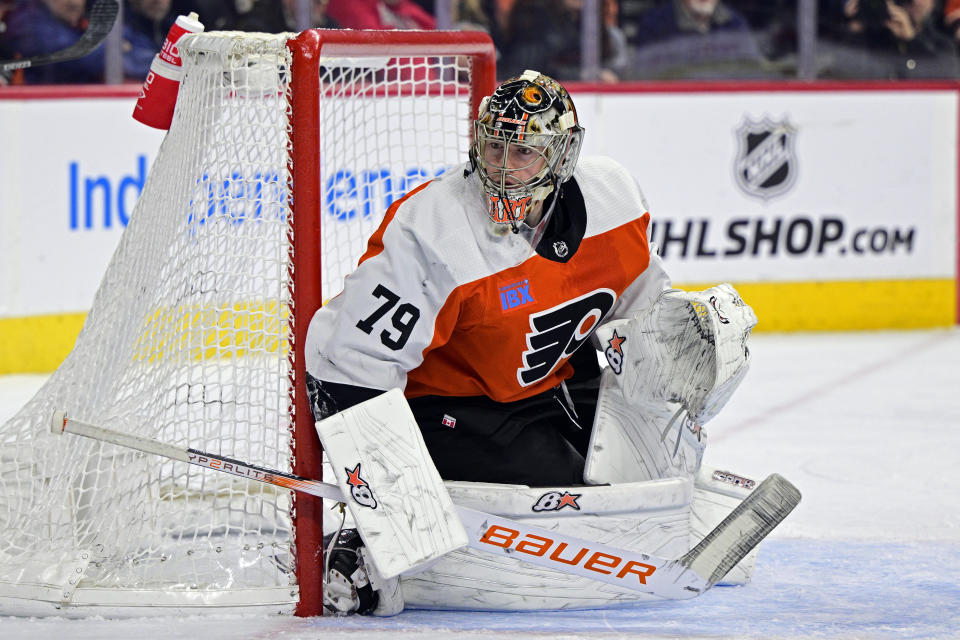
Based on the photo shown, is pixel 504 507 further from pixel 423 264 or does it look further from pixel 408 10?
pixel 408 10

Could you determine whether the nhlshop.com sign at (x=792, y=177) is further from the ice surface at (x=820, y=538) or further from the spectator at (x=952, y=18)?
the ice surface at (x=820, y=538)

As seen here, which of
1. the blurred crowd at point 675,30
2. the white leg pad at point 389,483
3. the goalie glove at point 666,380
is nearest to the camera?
the white leg pad at point 389,483

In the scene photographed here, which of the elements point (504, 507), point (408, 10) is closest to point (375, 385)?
point (504, 507)

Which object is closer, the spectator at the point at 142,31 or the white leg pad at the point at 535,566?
the white leg pad at the point at 535,566

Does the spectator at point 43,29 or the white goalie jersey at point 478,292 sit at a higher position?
the spectator at point 43,29

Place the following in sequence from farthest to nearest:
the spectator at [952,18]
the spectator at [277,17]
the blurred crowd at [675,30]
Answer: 1. the spectator at [952,18]
2. the blurred crowd at [675,30]
3. the spectator at [277,17]


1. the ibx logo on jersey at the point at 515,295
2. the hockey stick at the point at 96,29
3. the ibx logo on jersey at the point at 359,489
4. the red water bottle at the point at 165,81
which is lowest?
the ibx logo on jersey at the point at 359,489

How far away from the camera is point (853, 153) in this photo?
18.1 feet

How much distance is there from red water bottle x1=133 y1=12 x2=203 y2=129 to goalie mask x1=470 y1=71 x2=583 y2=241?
579mm

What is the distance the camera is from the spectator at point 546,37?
5352 millimetres

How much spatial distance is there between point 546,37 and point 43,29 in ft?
6.23

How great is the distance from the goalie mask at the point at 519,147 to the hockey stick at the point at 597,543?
512mm

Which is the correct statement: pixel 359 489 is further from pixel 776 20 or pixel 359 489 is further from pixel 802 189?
pixel 776 20

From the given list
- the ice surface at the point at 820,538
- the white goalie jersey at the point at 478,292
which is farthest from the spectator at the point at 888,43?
the white goalie jersey at the point at 478,292
